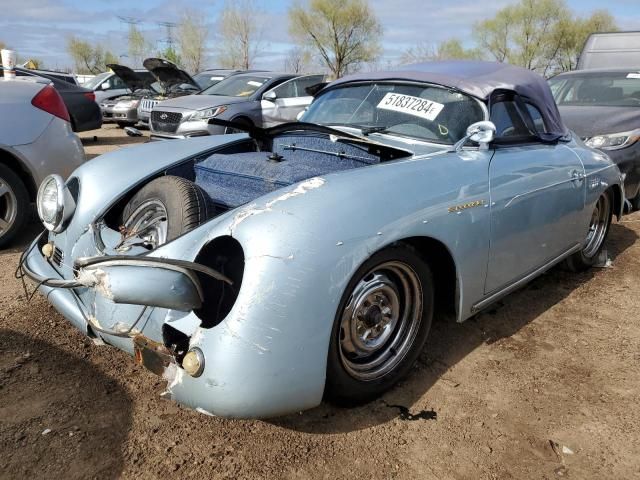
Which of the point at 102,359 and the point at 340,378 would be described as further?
the point at 102,359

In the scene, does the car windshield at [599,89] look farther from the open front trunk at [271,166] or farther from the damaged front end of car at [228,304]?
the damaged front end of car at [228,304]

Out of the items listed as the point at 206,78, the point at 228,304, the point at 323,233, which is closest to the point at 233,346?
the point at 228,304

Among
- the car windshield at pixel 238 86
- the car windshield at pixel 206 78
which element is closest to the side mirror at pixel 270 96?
the car windshield at pixel 238 86

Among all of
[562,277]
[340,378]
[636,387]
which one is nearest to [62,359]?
[340,378]

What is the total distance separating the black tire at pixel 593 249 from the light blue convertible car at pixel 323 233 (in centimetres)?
27

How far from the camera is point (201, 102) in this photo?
955 centimetres

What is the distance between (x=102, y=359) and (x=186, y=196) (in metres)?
1.01

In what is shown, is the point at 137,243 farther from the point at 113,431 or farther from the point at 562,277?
the point at 562,277

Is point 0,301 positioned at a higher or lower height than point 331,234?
lower

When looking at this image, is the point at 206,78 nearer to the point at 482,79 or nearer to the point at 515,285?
the point at 482,79

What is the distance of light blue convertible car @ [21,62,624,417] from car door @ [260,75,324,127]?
6100 mm

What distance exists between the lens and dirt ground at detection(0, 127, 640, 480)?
204 cm

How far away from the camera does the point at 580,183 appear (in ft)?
A: 11.4

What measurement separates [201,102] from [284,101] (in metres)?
1.58
